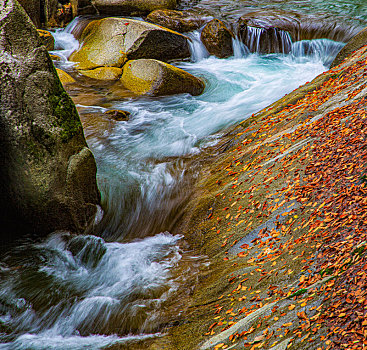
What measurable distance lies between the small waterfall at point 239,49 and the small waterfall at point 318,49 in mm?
1881

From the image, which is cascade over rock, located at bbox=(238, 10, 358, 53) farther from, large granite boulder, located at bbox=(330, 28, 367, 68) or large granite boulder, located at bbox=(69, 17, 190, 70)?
large granite boulder, located at bbox=(330, 28, 367, 68)

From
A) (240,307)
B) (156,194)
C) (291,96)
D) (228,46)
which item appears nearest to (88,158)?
(156,194)

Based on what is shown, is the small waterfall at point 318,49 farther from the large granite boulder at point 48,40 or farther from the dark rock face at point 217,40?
the large granite boulder at point 48,40

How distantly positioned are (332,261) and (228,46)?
40.2 ft

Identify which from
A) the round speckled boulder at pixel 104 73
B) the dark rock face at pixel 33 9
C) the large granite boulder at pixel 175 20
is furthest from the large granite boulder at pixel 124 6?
the round speckled boulder at pixel 104 73

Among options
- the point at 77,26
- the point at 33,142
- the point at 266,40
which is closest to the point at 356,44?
the point at 266,40

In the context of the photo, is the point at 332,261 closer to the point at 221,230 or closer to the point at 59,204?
the point at 221,230

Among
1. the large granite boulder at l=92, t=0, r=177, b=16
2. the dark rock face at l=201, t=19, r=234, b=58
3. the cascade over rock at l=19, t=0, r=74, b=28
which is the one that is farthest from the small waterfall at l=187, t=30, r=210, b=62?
the cascade over rock at l=19, t=0, r=74, b=28

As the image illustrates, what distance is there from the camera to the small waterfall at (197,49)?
1320 centimetres

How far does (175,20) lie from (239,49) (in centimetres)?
296

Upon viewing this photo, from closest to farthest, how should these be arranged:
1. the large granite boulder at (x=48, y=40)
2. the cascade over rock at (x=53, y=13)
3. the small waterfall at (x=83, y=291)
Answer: the small waterfall at (x=83, y=291) → the large granite boulder at (x=48, y=40) → the cascade over rock at (x=53, y=13)

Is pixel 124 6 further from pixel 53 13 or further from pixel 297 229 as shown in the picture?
pixel 297 229

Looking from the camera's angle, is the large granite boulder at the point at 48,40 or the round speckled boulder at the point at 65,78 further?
the large granite boulder at the point at 48,40

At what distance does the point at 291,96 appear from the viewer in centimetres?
711
